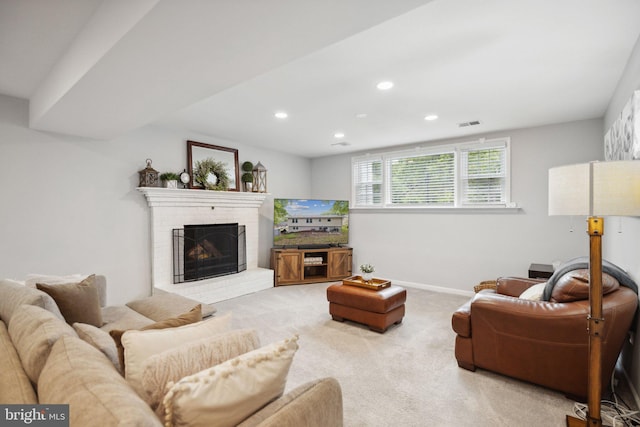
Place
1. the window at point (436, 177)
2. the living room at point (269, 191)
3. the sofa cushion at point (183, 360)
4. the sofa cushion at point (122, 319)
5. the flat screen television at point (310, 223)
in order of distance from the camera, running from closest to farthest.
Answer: the sofa cushion at point (183, 360)
the sofa cushion at point (122, 319)
the living room at point (269, 191)
the window at point (436, 177)
the flat screen television at point (310, 223)

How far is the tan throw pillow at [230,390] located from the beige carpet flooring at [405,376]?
1179mm

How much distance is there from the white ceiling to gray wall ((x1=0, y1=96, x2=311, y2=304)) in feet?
0.88

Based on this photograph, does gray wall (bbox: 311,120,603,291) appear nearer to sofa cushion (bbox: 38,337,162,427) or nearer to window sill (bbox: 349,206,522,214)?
window sill (bbox: 349,206,522,214)

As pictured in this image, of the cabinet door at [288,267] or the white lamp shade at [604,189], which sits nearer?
the white lamp shade at [604,189]

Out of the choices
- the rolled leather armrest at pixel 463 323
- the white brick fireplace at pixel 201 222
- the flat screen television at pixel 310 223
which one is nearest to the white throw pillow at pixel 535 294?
the rolled leather armrest at pixel 463 323

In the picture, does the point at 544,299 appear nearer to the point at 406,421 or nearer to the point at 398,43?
the point at 406,421

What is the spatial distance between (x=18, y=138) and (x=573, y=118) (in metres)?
6.36

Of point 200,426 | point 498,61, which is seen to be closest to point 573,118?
point 498,61

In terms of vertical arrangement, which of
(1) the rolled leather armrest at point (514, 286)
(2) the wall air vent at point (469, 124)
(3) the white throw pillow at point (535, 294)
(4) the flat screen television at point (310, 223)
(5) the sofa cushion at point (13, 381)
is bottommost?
(1) the rolled leather armrest at point (514, 286)

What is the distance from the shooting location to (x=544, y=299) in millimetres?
2410

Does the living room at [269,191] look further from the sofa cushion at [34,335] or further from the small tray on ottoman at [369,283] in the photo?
the small tray on ottoman at [369,283]

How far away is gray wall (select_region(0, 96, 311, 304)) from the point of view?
3.10 m

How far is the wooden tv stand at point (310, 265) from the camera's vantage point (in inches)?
214

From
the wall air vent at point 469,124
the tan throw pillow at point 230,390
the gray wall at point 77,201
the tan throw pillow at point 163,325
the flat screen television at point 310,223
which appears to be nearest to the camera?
the tan throw pillow at point 230,390
